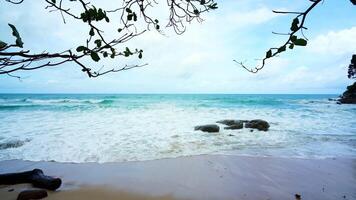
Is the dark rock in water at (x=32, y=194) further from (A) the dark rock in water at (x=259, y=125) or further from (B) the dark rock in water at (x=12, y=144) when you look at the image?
(A) the dark rock in water at (x=259, y=125)

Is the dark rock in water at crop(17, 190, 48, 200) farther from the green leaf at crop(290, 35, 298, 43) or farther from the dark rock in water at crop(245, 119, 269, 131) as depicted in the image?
the dark rock in water at crop(245, 119, 269, 131)

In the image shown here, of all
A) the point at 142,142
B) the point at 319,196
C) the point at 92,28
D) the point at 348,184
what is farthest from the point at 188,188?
the point at 142,142

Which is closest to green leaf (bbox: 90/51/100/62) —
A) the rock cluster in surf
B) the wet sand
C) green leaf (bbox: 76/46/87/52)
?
green leaf (bbox: 76/46/87/52)

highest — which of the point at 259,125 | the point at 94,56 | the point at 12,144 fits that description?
the point at 94,56

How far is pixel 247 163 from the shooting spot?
6176 mm

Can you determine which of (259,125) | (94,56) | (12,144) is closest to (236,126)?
(259,125)

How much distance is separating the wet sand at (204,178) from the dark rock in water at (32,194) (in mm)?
122

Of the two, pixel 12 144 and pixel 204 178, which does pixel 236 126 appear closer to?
pixel 204 178

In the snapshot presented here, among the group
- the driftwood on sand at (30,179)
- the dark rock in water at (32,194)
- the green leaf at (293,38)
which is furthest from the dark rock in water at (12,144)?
the green leaf at (293,38)

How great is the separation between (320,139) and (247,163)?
512 centimetres

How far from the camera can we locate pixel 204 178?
199 inches

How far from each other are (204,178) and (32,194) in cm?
292

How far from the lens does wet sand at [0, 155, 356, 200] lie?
423 cm

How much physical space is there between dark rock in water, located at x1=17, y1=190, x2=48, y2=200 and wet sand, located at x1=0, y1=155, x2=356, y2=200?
122 millimetres
